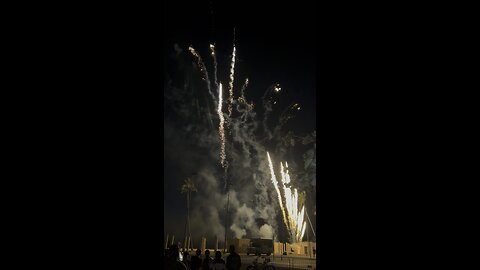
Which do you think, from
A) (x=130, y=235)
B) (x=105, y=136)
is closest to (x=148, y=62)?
(x=105, y=136)

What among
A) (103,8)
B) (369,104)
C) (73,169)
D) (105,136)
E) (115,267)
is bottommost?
(115,267)

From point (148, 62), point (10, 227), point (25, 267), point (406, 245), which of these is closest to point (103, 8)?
point (148, 62)

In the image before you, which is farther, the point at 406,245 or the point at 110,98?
the point at 110,98

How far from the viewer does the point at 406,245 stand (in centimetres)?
360

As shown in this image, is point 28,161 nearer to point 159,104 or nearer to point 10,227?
point 10,227

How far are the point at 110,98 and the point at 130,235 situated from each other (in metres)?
1.29

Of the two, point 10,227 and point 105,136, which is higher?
point 105,136

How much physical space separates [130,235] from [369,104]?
250cm

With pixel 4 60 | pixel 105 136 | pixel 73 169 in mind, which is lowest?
pixel 73 169

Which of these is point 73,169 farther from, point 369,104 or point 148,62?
point 369,104

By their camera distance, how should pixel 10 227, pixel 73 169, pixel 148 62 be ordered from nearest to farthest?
pixel 10 227
pixel 73 169
pixel 148 62

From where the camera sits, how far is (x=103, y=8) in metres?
4.10

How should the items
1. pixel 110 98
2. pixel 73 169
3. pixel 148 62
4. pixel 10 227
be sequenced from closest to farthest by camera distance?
pixel 10 227 → pixel 73 169 → pixel 110 98 → pixel 148 62

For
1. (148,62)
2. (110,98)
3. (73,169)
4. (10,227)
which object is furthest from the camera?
(148,62)
